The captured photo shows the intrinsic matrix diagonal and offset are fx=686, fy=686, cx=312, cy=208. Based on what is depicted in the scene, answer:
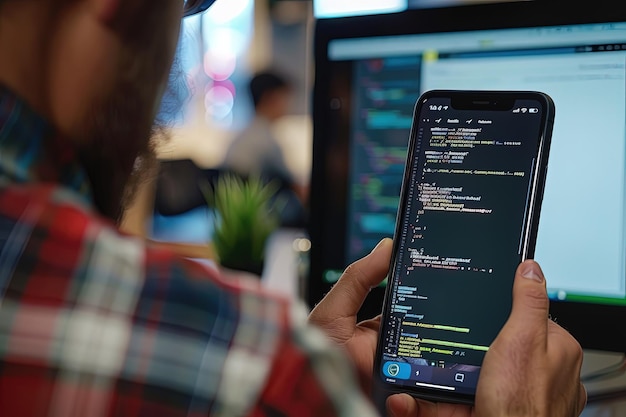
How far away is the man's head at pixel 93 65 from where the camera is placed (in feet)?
1.04

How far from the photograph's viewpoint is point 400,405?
1.71 ft

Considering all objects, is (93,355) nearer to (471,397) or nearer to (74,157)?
(74,157)

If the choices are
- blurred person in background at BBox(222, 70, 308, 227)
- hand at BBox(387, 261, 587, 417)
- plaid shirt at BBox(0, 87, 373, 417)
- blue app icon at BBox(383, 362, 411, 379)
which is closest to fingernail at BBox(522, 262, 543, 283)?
hand at BBox(387, 261, 587, 417)

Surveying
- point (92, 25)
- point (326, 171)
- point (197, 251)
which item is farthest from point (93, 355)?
point (197, 251)

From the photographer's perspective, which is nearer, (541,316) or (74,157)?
(74,157)

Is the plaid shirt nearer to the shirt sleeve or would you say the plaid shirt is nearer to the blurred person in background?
the shirt sleeve

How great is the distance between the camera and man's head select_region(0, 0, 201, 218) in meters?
0.32

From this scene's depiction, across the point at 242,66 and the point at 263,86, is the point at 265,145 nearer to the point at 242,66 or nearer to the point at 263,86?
the point at 263,86

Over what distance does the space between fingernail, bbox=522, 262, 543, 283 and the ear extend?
31cm

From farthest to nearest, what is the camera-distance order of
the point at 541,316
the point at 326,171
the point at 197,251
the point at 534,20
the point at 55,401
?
1. the point at 197,251
2. the point at 326,171
3. the point at 534,20
4. the point at 541,316
5. the point at 55,401

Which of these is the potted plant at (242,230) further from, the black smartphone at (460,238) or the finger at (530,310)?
the finger at (530,310)

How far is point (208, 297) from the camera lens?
273mm

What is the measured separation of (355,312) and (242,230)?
0.41 metres

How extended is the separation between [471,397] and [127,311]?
12.7 inches
